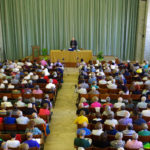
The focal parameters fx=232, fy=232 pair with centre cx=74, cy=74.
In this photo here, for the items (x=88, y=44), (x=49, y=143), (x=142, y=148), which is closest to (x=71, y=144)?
(x=49, y=143)

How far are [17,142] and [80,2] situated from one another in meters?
15.7

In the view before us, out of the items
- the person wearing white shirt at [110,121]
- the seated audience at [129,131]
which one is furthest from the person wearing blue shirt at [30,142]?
the seated audience at [129,131]

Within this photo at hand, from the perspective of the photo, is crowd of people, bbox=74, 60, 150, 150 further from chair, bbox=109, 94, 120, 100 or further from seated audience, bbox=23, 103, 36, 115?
seated audience, bbox=23, 103, 36, 115

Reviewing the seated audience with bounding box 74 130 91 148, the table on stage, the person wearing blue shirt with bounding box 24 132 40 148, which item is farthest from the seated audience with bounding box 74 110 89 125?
the table on stage

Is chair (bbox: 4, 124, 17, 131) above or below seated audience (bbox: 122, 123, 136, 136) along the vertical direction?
below

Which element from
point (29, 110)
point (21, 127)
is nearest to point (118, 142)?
point (21, 127)

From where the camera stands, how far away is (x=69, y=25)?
1980 cm

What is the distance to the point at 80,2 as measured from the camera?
63.2 feet

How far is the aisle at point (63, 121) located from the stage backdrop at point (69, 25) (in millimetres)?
8016

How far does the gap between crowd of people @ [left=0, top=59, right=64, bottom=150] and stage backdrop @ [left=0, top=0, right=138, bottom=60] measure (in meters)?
6.89

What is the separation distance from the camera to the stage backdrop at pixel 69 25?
19.3m

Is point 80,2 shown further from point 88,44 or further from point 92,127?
point 92,127

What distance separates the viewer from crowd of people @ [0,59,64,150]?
19.9ft

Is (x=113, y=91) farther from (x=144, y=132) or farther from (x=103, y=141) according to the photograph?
(x=103, y=141)
